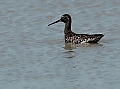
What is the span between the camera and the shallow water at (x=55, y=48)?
40.1 feet

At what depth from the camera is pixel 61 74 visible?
12.7 metres

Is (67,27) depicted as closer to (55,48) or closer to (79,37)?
(79,37)

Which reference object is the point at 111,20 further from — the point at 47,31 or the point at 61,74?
the point at 61,74

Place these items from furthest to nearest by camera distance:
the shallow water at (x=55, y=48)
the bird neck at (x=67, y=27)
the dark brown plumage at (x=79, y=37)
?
the bird neck at (x=67, y=27) → the dark brown plumage at (x=79, y=37) → the shallow water at (x=55, y=48)

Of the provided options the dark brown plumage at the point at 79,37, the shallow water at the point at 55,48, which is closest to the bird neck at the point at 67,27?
the dark brown plumage at the point at 79,37

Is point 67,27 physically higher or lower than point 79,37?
higher

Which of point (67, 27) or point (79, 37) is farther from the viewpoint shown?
point (67, 27)

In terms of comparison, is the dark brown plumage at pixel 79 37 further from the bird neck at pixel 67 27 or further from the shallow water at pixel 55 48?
the shallow water at pixel 55 48

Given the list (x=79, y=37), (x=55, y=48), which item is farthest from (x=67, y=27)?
(x=55, y=48)

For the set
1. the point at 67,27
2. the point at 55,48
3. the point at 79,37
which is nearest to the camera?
the point at 55,48

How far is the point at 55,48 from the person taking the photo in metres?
15.6

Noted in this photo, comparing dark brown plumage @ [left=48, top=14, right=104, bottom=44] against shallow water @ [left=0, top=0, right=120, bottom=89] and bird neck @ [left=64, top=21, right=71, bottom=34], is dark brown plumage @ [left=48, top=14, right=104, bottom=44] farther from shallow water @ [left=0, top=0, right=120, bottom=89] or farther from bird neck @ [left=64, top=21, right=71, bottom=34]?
shallow water @ [left=0, top=0, right=120, bottom=89]

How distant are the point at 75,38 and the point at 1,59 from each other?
3063 millimetres

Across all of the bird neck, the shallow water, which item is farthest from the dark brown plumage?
the shallow water
